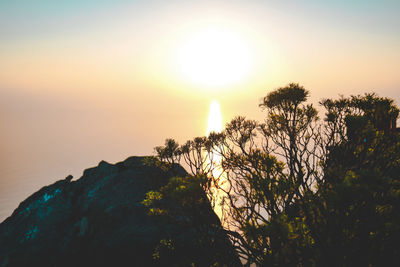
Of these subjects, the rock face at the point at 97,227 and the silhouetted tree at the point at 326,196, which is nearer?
the silhouetted tree at the point at 326,196

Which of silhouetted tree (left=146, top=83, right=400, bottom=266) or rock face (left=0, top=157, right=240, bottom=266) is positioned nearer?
silhouetted tree (left=146, top=83, right=400, bottom=266)

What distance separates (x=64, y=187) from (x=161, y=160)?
61.7 ft

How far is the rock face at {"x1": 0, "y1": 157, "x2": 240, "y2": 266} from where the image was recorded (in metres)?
22.5

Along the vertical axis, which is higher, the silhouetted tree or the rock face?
the rock face

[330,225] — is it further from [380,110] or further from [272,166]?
[380,110]

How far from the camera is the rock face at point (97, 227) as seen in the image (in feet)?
73.7

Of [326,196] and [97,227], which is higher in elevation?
[97,227]

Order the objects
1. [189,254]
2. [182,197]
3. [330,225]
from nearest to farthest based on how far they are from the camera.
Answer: [330,225], [182,197], [189,254]

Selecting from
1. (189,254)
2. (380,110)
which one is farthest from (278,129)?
(189,254)

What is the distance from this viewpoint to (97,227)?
24.3 metres

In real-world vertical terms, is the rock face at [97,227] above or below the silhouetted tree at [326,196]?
above

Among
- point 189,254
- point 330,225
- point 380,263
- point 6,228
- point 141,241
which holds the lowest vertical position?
point 380,263

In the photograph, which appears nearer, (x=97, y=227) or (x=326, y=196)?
(x=326, y=196)

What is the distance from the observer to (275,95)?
18297 millimetres
